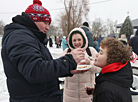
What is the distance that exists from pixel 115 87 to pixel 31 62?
0.87 m

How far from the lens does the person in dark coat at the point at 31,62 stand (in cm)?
99

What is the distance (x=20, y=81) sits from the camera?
3.79 feet

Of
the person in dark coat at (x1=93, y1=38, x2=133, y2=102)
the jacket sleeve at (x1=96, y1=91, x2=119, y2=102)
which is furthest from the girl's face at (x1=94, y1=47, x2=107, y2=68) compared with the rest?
the jacket sleeve at (x1=96, y1=91, x2=119, y2=102)

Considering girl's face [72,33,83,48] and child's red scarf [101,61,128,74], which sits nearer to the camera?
child's red scarf [101,61,128,74]

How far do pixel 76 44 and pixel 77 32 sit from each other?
24 cm

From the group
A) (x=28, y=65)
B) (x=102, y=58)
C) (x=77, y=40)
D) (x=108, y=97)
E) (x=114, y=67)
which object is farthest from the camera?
(x=77, y=40)

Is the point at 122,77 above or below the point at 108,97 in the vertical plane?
above

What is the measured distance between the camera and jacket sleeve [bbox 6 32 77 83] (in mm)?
975

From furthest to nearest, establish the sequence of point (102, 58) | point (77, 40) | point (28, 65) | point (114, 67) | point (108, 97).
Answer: point (77, 40) < point (102, 58) < point (114, 67) < point (108, 97) < point (28, 65)

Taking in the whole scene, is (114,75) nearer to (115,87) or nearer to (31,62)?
(115,87)

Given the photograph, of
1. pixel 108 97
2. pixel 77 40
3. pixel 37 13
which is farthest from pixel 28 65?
pixel 77 40

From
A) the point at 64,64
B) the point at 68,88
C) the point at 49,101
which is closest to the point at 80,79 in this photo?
the point at 68,88

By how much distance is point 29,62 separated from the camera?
97 centimetres

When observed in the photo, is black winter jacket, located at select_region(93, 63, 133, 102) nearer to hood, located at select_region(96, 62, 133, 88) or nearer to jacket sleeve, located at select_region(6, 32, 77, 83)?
hood, located at select_region(96, 62, 133, 88)
